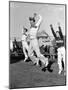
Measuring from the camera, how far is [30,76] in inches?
114

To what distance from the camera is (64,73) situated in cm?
301

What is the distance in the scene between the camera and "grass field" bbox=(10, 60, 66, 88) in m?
2.85

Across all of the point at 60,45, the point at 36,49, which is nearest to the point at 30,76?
the point at 36,49

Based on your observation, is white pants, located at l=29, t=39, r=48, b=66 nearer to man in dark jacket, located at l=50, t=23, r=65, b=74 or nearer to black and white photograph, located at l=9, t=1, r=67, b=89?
black and white photograph, located at l=9, t=1, r=67, b=89

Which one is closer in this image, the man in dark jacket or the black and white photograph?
the black and white photograph

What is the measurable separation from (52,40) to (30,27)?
316mm

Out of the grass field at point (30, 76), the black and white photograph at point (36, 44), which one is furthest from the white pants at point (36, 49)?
the grass field at point (30, 76)

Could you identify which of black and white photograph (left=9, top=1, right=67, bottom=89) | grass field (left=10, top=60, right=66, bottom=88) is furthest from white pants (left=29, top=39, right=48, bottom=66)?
grass field (left=10, top=60, right=66, bottom=88)

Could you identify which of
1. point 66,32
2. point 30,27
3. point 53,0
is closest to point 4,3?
point 30,27

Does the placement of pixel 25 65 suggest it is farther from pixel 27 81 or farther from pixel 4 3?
pixel 4 3

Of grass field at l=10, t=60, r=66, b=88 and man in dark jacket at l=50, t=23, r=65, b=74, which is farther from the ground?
man in dark jacket at l=50, t=23, r=65, b=74

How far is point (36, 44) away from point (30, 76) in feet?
1.28

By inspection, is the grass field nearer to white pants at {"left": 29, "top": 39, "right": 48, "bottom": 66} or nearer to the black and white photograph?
the black and white photograph

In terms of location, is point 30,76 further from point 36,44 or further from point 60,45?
point 60,45
